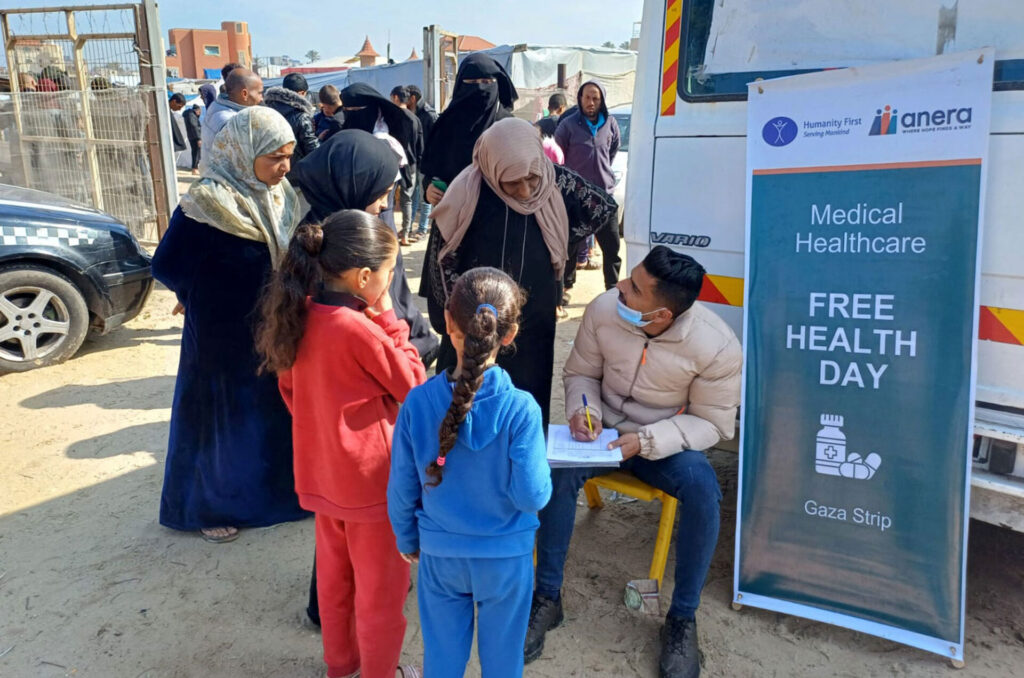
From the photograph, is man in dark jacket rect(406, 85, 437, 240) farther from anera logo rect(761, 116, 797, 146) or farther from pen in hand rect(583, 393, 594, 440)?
anera logo rect(761, 116, 797, 146)

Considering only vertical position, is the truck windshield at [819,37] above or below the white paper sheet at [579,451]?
above

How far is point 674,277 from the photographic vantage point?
2.57 meters

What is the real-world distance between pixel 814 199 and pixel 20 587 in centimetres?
335

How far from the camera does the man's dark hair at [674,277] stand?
2.57 meters

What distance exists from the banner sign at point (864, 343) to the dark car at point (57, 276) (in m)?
4.62

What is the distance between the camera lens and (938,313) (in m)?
2.46

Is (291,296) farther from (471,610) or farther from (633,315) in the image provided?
(633,315)

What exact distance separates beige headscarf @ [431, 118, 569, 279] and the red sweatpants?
47.3 inches

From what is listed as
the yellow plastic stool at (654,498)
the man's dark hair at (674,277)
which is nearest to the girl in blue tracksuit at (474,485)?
the man's dark hair at (674,277)

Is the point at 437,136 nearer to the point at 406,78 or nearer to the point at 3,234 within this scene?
the point at 3,234

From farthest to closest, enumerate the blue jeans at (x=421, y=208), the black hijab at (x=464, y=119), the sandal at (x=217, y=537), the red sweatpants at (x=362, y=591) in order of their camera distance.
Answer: the blue jeans at (x=421, y=208)
the black hijab at (x=464, y=119)
the sandal at (x=217, y=537)
the red sweatpants at (x=362, y=591)

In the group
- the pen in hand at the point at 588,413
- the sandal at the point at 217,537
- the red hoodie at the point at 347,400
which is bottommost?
the sandal at the point at 217,537

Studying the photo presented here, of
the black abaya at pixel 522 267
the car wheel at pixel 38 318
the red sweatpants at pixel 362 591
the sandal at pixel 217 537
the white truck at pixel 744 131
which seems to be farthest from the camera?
the car wheel at pixel 38 318

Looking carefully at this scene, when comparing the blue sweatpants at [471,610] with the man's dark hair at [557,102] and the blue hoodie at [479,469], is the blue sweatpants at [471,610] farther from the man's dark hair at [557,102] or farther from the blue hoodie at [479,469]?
the man's dark hair at [557,102]
